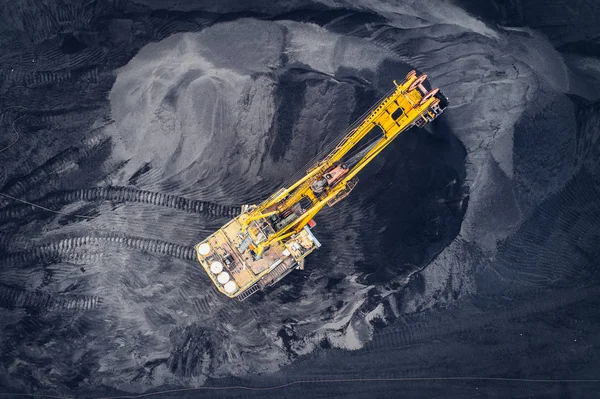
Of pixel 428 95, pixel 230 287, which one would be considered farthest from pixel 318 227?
pixel 428 95

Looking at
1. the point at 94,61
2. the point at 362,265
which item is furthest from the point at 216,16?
the point at 362,265

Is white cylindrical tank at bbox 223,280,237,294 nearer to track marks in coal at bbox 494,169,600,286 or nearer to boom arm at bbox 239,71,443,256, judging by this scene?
boom arm at bbox 239,71,443,256

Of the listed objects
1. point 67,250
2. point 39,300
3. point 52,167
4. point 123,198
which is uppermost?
point 52,167

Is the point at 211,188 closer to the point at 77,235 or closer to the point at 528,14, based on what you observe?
the point at 77,235

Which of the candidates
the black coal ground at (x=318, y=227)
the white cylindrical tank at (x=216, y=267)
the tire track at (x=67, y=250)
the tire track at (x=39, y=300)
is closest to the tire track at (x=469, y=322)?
the black coal ground at (x=318, y=227)

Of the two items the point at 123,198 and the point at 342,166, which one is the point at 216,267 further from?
the point at 342,166
